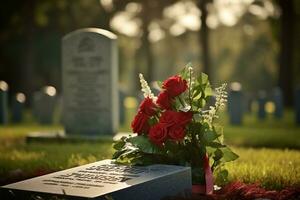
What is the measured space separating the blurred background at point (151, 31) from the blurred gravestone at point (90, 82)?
45.6 feet

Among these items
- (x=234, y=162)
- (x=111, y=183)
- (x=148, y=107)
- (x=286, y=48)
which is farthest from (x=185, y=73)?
(x=286, y=48)

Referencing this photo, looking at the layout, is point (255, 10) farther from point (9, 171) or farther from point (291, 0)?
point (9, 171)

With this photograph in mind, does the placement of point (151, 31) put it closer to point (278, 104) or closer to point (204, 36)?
point (204, 36)

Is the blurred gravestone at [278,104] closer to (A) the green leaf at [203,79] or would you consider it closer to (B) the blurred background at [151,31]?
(B) the blurred background at [151,31]

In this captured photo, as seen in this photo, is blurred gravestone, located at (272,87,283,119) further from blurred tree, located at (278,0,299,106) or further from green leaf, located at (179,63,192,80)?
green leaf, located at (179,63,192,80)

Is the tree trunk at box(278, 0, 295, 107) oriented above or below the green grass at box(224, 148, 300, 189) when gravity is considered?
above

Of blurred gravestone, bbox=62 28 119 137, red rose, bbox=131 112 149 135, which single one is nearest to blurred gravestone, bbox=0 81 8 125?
blurred gravestone, bbox=62 28 119 137

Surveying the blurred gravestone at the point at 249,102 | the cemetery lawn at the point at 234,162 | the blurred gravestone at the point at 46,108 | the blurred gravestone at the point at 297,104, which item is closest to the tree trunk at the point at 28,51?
the blurred gravestone at the point at 46,108

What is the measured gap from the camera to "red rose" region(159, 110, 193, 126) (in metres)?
5.91

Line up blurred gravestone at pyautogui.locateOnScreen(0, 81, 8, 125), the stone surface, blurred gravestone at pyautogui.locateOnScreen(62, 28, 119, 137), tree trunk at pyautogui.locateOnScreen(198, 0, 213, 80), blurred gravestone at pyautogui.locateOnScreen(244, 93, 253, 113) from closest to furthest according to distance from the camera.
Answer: the stone surface < blurred gravestone at pyautogui.locateOnScreen(62, 28, 119, 137) < blurred gravestone at pyautogui.locateOnScreen(0, 81, 8, 125) < blurred gravestone at pyautogui.locateOnScreen(244, 93, 253, 113) < tree trunk at pyautogui.locateOnScreen(198, 0, 213, 80)

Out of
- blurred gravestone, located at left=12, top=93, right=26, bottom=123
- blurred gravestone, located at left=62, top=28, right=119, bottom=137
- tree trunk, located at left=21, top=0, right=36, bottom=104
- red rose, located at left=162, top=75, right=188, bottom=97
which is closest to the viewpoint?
red rose, located at left=162, top=75, right=188, bottom=97

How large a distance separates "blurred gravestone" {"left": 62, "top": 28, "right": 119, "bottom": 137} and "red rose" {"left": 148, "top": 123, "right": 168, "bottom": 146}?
769 cm

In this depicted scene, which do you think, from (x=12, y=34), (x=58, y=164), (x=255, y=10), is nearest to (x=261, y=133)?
(x=58, y=164)

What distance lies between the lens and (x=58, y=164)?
8.30 m
